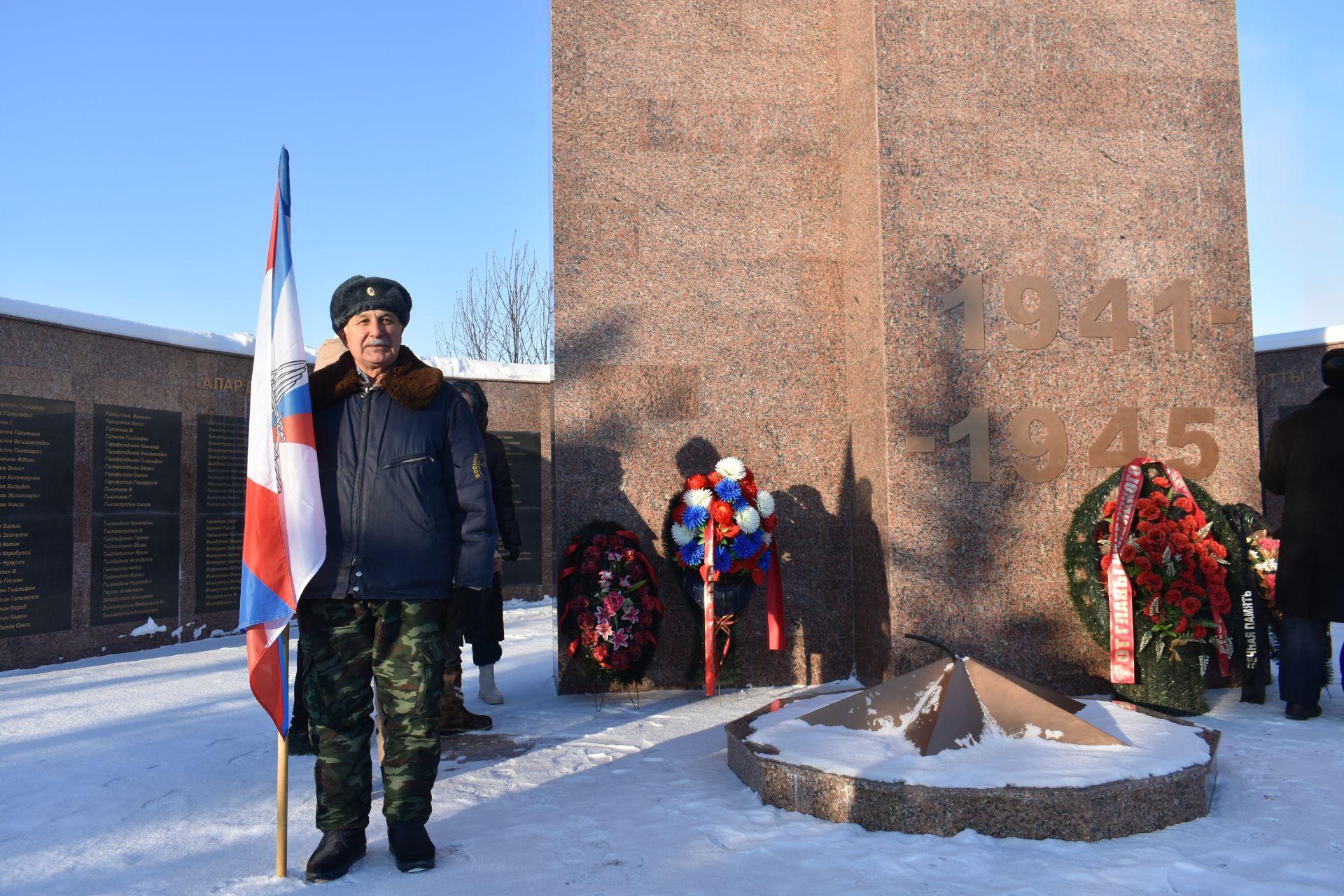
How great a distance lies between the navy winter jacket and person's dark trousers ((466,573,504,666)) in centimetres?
216

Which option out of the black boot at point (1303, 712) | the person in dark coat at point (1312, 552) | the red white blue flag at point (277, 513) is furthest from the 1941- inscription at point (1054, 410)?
the red white blue flag at point (277, 513)

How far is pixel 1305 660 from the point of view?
5012mm

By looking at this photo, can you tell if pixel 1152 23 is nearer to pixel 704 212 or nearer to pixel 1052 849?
pixel 704 212

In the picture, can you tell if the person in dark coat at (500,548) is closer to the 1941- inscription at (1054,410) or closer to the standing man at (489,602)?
the standing man at (489,602)

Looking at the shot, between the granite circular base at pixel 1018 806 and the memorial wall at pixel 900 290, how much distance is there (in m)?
2.33

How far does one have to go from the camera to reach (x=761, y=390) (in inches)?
251

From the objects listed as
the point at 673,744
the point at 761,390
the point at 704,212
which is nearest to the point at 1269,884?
the point at 673,744

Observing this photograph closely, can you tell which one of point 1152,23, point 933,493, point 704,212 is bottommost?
point 933,493

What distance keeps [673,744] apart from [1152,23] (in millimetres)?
5398

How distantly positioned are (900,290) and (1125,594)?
83.9 inches

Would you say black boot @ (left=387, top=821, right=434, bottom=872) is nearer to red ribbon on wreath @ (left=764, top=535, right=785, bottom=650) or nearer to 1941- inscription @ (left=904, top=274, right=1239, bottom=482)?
red ribbon on wreath @ (left=764, top=535, right=785, bottom=650)

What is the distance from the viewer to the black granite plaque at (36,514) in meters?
7.15

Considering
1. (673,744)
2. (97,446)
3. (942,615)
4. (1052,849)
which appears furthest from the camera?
(97,446)

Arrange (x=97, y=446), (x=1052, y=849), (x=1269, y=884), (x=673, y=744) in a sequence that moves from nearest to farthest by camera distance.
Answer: (x=1269, y=884), (x=1052, y=849), (x=673, y=744), (x=97, y=446)
